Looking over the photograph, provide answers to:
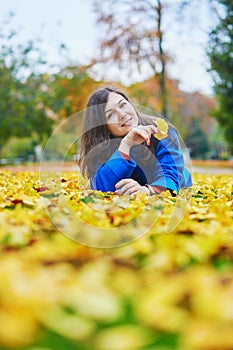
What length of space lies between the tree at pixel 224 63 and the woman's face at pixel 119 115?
12.7 meters

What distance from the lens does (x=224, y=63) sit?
49.9 ft

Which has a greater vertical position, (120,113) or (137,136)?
(120,113)

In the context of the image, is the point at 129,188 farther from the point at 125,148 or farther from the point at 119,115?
the point at 119,115

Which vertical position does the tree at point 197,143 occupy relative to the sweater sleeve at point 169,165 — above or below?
below

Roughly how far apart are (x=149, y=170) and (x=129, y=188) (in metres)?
0.48

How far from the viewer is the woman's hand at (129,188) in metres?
2.66

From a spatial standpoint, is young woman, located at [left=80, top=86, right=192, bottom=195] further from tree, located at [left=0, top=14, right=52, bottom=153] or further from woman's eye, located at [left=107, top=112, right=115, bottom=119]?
tree, located at [left=0, top=14, right=52, bottom=153]

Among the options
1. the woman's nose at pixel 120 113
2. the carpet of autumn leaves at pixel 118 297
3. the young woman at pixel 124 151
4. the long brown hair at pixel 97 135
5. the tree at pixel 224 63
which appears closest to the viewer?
the carpet of autumn leaves at pixel 118 297

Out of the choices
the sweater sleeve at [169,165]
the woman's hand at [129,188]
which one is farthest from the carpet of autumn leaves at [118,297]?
the sweater sleeve at [169,165]

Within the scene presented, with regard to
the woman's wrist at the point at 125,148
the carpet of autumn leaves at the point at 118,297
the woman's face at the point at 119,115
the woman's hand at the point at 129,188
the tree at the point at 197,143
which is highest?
the woman's face at the point at 119,115

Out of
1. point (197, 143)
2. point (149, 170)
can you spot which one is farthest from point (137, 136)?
point (197, 143)

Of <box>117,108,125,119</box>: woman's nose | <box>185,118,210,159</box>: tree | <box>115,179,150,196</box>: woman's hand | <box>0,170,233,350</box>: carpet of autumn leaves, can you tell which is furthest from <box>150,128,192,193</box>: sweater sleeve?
<box>185,118,210,159</box>: tree

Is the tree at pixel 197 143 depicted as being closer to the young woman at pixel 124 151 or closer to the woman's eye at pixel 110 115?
the young woman at pixel 124 151

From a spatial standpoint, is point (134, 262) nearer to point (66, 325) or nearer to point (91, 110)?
point (66, 325)
